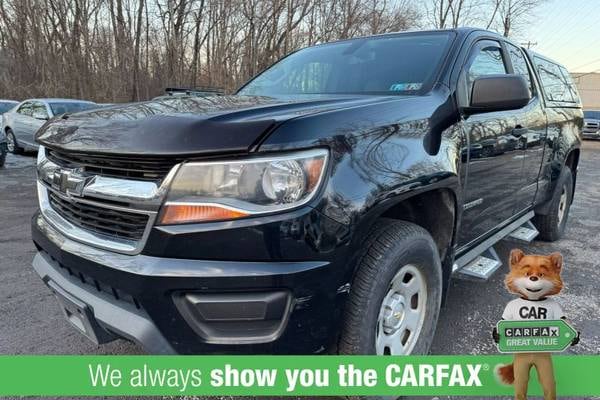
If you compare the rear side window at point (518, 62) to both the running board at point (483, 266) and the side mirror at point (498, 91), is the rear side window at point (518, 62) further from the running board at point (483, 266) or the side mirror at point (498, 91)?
the running board at point (483, 266)

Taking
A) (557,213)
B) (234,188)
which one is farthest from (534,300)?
(557,213)

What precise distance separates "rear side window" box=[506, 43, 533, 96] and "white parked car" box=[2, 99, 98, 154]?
31.2 ft

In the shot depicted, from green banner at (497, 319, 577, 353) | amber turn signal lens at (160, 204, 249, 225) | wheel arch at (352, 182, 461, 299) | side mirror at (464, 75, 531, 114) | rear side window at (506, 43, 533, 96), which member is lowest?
green banner at (497, 319, 577, 353)

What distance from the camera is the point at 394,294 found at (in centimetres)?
200

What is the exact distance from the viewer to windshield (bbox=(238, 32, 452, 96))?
100.0 inches

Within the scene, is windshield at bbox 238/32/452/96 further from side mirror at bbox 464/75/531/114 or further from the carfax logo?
the carfax logo

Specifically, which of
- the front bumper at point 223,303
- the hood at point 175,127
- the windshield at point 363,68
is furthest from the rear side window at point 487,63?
the front bumper at point 223,303

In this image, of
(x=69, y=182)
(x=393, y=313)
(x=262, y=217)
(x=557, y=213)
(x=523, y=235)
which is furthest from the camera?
(x=557, y=213)

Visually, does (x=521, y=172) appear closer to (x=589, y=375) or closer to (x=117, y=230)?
(x=589, y=375)

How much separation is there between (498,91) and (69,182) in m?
2.16

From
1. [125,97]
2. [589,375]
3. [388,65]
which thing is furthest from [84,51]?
[589,375]

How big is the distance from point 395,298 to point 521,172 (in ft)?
6.35

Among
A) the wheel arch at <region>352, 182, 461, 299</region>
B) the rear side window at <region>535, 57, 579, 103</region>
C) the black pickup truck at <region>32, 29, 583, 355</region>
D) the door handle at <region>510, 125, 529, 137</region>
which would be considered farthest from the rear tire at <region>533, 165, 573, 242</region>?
the wheel arch at <region>352, 182, 461, 299</region>

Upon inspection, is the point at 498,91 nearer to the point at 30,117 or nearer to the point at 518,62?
the point at 518,62
